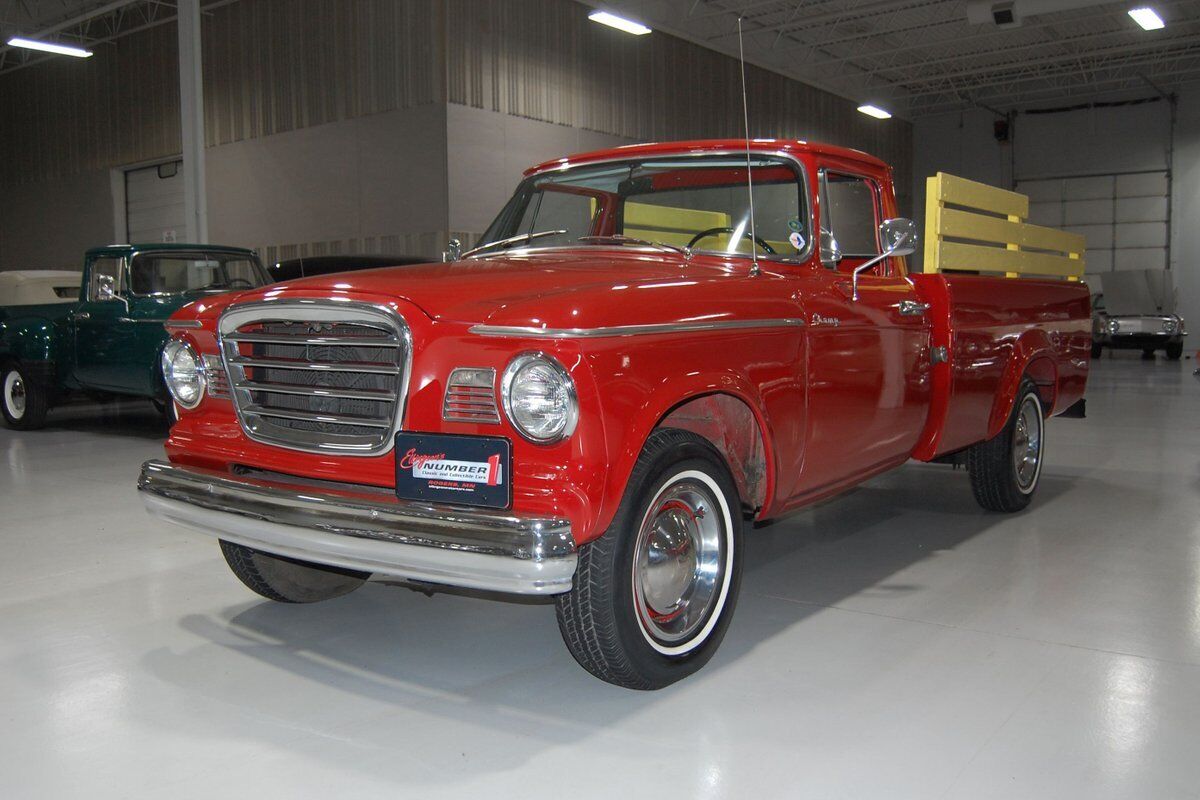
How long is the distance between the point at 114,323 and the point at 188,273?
731 mm

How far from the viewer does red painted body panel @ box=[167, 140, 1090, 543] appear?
2.54 meters

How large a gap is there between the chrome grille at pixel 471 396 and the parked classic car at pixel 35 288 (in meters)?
10.0

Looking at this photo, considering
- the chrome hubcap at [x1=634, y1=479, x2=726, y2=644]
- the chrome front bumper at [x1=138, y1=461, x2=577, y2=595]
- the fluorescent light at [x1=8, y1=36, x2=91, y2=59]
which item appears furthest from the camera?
the fluorescent light at [x1=8, y1=36, x2=91, y2=59]

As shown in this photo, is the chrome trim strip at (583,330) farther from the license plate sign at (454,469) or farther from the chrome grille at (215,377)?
the chrome grille at (215,377)

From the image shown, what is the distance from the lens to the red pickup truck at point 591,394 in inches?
99.0

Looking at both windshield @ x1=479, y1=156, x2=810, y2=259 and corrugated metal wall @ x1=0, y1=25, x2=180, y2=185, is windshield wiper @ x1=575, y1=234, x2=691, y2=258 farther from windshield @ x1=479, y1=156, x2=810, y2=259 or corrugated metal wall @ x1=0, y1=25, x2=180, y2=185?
corrugated metal wall @ x1=0, y1=25, x2=180, y2=185

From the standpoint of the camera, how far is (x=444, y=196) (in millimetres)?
14695

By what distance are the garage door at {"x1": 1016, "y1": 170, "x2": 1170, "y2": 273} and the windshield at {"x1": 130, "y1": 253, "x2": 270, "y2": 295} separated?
20.6m

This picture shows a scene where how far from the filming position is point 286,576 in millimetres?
3666

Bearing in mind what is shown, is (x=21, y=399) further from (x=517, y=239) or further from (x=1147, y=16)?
(x=1147, y=16)

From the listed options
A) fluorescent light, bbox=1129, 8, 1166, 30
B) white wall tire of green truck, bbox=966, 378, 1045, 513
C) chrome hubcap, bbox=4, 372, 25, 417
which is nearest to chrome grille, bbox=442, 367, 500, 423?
white wall tire of green truck, bbox=966, 378, 1045, 513

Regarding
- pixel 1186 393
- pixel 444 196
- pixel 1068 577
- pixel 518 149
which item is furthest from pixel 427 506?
pixel 518 149

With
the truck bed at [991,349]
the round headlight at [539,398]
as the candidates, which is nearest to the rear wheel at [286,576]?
the round headlight at [539,398]

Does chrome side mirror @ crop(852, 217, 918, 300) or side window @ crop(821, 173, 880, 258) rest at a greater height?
side window @ crop(821, 173, 880, 258)
